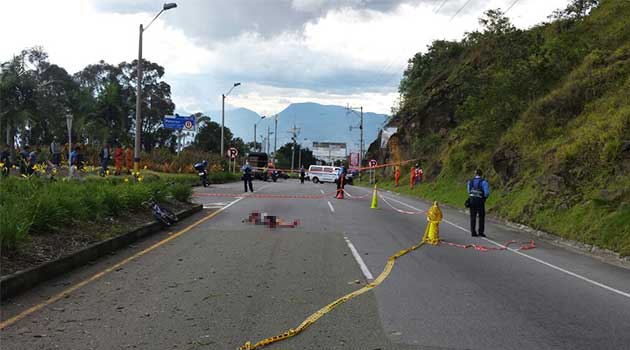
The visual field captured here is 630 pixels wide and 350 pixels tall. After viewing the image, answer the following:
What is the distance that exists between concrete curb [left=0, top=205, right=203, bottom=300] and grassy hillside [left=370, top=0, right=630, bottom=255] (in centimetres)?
1014

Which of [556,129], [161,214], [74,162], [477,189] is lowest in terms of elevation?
[161,214]

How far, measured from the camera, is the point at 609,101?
20359 millimetres

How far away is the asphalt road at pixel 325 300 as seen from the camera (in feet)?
18.8

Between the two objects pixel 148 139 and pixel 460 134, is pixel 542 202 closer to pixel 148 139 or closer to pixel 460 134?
pixel 460 134

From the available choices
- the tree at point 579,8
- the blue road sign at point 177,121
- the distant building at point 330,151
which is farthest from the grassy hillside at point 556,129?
the distant building at point 330,151

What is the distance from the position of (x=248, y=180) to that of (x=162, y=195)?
13.8m

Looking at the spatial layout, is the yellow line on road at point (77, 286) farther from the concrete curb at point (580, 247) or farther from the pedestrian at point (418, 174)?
the pedestrian at point (418, 174)

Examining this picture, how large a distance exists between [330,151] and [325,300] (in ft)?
484

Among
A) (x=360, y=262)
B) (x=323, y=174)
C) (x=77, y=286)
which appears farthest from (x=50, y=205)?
(x=323, y=174)

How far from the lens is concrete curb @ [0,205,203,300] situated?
6984mm

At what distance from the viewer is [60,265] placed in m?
8.38

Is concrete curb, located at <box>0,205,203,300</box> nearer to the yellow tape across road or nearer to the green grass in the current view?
the green grass

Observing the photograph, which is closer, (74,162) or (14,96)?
(74,162)

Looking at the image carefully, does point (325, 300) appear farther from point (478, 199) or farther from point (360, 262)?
point (478, 199)
